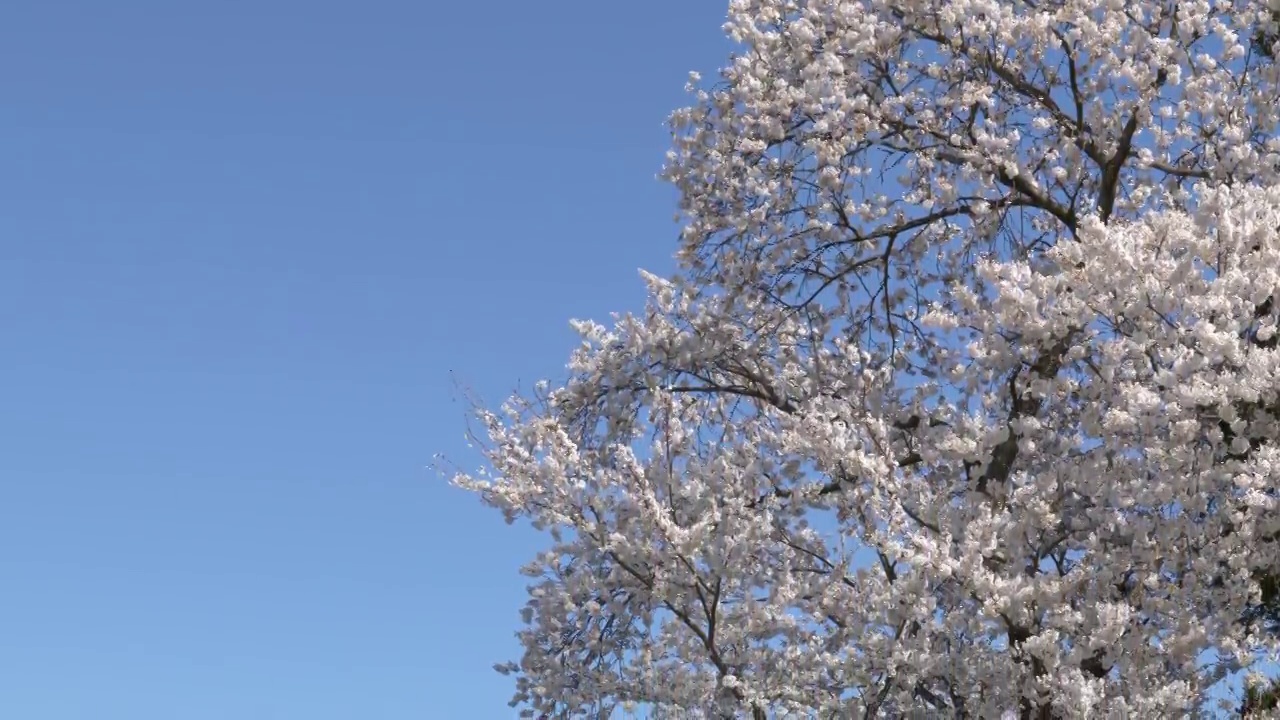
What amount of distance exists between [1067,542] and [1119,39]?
13.0 feet

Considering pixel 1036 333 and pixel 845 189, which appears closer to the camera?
pixel 1036 333

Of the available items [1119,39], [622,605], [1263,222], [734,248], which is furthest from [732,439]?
[1263,222]

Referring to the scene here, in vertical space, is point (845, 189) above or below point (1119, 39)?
below

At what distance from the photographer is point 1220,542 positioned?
29.0ft

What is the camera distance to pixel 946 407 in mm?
11875

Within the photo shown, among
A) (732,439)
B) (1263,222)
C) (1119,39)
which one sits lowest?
(1263,222)

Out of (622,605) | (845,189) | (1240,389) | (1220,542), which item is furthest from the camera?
(845,189)

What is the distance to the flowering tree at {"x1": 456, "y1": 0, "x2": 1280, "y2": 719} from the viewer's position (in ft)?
28.4

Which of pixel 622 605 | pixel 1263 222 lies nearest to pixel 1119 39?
pixel 1263 222

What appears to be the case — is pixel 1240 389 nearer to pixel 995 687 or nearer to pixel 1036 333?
pixel 1036 333

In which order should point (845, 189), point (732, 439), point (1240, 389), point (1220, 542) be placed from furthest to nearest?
point (732, 439) → point (845, 189) → point (1220, 542) → point (1240, 389)

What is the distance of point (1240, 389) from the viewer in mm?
8039

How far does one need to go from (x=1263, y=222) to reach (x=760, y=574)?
4027 millimetres

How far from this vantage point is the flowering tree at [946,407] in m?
8.66
